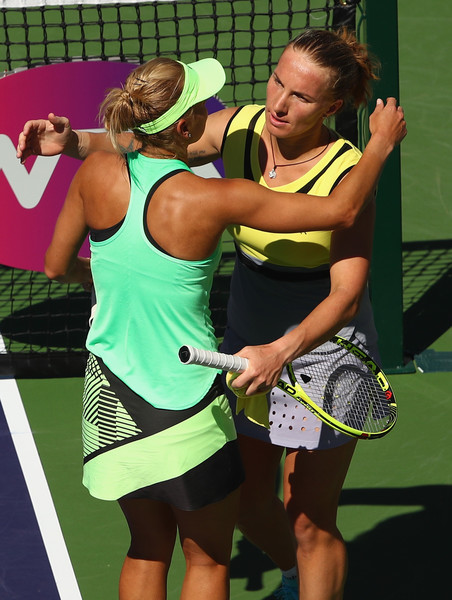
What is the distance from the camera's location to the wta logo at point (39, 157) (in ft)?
19.4

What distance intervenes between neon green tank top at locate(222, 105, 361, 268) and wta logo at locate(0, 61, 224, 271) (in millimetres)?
2280

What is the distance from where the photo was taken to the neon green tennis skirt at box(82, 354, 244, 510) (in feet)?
10.6

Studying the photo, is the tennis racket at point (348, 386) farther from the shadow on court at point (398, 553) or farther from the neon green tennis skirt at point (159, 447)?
the shadow on court at point (398, 553)

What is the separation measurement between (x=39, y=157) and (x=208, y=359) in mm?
3304

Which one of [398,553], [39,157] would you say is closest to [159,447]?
[398,553]

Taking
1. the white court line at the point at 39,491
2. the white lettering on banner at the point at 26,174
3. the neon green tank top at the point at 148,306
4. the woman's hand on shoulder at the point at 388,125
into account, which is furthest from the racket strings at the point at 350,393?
the white lettering on banner at the point at 26,174

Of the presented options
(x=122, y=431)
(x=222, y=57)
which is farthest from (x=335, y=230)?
(x=222, y=57)

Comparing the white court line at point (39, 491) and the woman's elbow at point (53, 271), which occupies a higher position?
the woman's elbow at point (53, 271)

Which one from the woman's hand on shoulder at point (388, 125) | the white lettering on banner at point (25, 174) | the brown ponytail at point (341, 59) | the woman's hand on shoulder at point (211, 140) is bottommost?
the white lettering on banner at point (25, 174)

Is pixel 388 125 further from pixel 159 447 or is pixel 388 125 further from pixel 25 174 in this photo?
pixel 25 174

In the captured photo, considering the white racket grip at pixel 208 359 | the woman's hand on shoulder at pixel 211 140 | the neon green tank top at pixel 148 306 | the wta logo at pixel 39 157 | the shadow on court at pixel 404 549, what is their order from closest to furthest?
the white racket grip at pixel 208 359
the neon green tank top at pixel 148 306
the woman's hand on shoulder at pixel 211 140
the shadow on court at pixel 404 549
the wta logo at pixel 39 157

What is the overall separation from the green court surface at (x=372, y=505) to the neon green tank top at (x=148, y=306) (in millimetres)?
1551

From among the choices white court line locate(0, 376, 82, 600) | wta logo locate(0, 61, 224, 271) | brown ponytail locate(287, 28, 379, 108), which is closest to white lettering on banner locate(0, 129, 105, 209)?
wta logo locate(0, 61, 224, 271)

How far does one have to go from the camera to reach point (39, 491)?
5070mm
